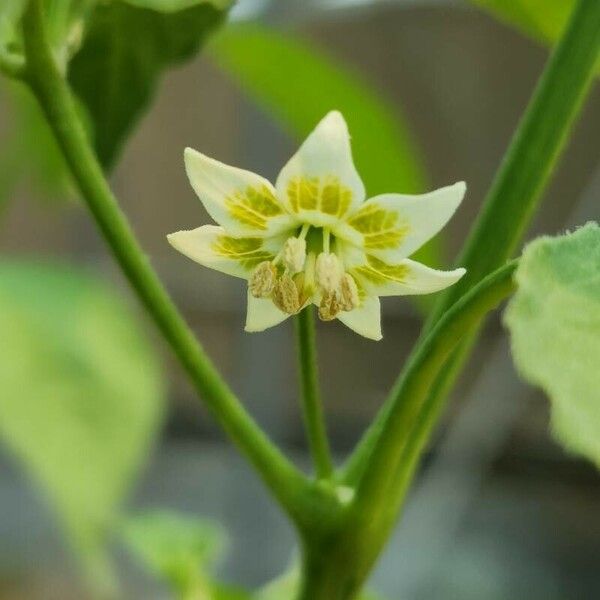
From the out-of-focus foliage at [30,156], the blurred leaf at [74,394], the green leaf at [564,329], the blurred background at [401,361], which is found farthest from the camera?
the blurred background at [401,361]

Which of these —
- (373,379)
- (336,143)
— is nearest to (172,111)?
(373,379)

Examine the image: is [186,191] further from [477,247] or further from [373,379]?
[477,247]

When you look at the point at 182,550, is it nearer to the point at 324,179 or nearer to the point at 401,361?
the point at 324,179

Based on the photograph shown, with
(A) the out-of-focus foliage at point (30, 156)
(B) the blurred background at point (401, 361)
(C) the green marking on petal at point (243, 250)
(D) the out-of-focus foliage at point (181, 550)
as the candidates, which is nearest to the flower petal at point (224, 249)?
(C) the green marking on petal at point (243, 250)

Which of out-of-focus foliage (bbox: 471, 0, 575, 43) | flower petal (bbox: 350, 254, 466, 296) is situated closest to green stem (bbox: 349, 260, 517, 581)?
flower petal (bbox: 350, 254, 466, 296)

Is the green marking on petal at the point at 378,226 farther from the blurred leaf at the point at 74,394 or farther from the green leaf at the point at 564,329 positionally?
the blurred leaf at the point at 74,394

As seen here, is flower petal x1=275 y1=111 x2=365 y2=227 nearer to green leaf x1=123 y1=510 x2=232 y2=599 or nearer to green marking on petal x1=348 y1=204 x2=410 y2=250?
green marking on petal x1=348 y1=204 x2=410 y2=250

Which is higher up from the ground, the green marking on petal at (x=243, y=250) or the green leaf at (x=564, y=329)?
the green leaf at (x=564, y=329)
